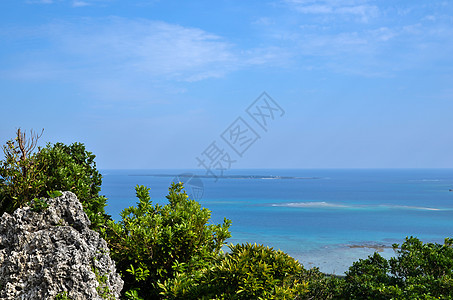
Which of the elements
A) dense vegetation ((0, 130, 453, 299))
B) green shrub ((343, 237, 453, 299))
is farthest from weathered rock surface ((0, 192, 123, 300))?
green shrub ((343, 237, 453, 299))

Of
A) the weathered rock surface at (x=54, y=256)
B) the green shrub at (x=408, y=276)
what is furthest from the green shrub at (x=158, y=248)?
the green shrub at (x=408, y=276)

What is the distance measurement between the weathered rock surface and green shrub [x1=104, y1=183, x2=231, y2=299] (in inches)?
25.8

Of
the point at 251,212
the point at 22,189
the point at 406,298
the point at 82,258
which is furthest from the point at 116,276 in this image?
the point at 251,212

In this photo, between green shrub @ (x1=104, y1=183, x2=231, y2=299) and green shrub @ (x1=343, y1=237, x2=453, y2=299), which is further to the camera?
green shrub @ (x1=104, y1=183, x2=231, y2=299)

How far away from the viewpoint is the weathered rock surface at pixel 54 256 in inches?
223

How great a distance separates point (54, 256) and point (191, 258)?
7.55 feet

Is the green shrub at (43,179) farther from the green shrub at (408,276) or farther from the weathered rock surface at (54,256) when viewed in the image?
the green shrub at (408,276)

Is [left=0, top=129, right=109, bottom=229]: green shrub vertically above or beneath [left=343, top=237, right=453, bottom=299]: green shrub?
above

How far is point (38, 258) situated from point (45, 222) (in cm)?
59

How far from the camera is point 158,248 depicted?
6.85m

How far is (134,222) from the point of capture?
23.8ft

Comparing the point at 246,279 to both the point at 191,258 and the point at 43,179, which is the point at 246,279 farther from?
the point at 43,179

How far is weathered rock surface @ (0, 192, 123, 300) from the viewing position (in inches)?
223

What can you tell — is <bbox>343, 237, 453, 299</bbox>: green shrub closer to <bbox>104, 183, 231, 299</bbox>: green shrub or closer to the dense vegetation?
the dense vegetation
